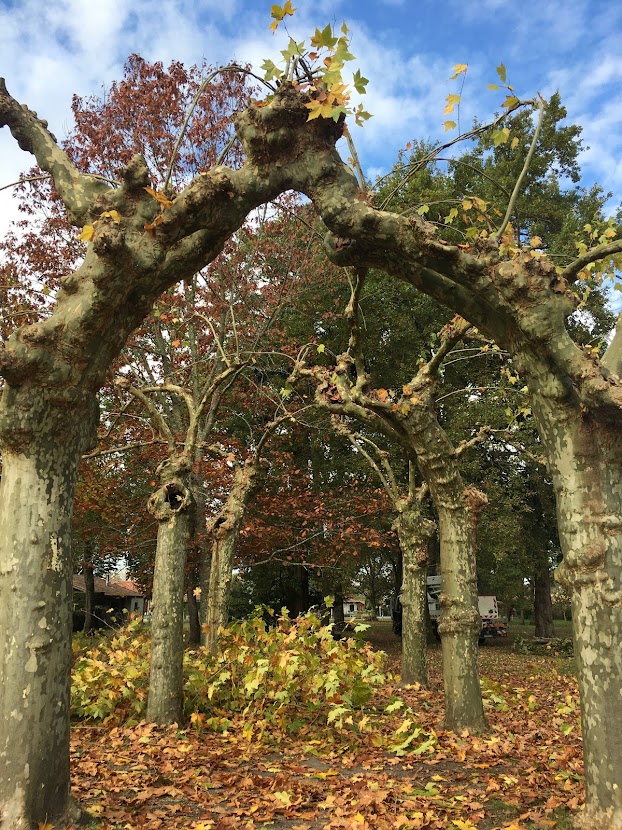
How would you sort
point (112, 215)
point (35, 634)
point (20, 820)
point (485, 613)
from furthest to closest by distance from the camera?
point (485, 613)
point (112, 215)
point (35, 634)
point (20, 820)

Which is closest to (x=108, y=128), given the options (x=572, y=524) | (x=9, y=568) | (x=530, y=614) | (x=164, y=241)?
(x=164, y=241)

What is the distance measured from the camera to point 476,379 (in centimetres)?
2089

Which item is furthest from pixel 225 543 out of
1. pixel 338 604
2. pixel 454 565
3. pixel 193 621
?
pixel 338 604

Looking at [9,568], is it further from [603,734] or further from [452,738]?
[452,738]

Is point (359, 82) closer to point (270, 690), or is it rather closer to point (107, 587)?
point (270, 690)

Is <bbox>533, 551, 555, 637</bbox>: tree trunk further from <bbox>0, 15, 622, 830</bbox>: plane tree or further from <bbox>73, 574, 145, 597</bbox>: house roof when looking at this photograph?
<bbox>73, 574, 145, 597</bbox>: house roof

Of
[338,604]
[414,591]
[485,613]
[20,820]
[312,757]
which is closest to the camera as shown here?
[20,820]

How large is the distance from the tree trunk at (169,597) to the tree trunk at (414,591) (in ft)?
16.9

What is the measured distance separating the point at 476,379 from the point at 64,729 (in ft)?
61.7

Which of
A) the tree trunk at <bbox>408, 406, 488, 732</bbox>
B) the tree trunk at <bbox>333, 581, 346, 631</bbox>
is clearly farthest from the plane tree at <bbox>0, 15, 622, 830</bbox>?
the tree trunk at <bbox>333, 581, 346, 631</bbox>

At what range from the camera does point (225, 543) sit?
1041cm

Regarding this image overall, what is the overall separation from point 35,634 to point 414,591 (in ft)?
29.2

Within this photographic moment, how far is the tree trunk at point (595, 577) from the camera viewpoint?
11.8 feet

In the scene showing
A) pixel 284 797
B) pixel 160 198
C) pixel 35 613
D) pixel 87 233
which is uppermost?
pixel 160 198
